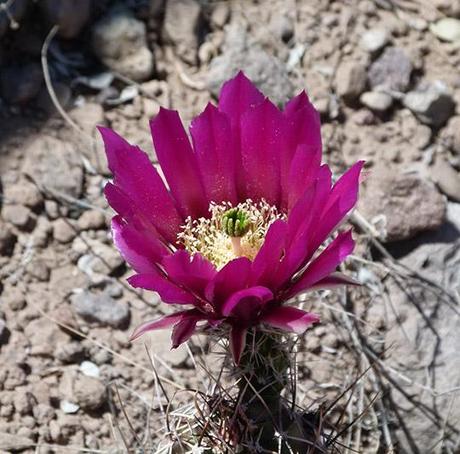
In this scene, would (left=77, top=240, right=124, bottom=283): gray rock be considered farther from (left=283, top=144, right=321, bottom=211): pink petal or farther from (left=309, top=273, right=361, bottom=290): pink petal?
(left=309, top=273, right=361, bottom=290): pink petal

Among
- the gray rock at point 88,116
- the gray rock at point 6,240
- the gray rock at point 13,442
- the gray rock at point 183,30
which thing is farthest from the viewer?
the gray rock at point 183,30

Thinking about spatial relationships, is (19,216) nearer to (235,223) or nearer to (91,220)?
(91,220)

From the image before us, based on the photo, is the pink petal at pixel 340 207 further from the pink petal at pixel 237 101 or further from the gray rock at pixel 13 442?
the gray rock at pixel 13 442

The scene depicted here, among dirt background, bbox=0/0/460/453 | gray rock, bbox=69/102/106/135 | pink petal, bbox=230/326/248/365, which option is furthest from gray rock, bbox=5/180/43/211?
pink petal, bbox=230/326/248/365

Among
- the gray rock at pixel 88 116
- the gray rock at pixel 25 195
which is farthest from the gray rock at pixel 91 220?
the gray rock at pixel 88 116

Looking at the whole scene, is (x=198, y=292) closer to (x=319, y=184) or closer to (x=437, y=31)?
(x=319, y=184)
